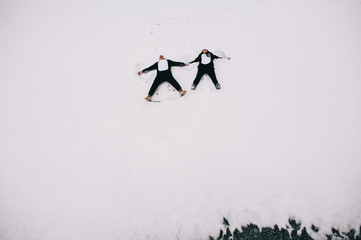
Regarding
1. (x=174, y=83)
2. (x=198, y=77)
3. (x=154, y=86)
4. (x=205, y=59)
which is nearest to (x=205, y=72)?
(x=198, y=77)

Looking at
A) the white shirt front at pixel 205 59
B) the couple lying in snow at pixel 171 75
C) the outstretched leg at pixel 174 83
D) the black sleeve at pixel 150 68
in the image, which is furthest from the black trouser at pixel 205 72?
the black sleeve at pixel 150 68

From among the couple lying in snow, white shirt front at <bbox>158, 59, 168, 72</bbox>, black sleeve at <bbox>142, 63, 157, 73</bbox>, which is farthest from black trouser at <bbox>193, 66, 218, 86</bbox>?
black sleeve at <bbox>142, 63, 157, 73</bbox>

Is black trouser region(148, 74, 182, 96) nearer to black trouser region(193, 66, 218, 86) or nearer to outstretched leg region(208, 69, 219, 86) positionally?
black trouser region(193, 66, 218, 86)

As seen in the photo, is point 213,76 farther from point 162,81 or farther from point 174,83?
point 162,81

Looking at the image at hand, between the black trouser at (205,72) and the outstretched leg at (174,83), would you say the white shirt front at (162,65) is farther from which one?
the black trouser at (205,72)

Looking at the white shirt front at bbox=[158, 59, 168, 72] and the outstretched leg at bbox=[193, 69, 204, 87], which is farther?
the white shirt front at bbox=[158, 59, 168, 72]
